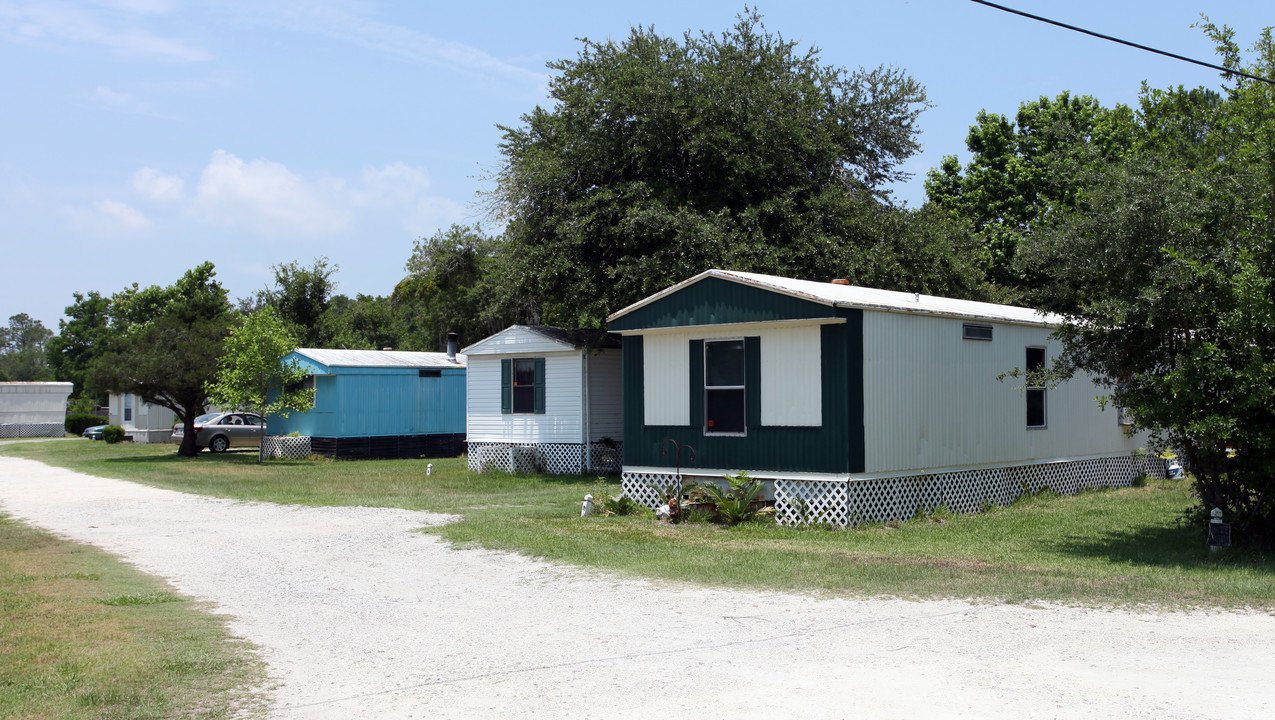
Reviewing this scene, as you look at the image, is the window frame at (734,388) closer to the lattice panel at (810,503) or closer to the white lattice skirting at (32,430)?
the lattice panel at (810,503)

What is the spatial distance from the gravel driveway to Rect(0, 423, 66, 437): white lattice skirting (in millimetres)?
49645

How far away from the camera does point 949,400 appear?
14.4 meters

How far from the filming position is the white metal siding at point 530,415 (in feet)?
73.5

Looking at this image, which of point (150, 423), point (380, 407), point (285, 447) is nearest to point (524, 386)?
point (380, 407)

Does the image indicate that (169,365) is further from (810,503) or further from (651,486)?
(810,503)

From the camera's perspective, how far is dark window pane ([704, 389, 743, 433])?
550 inches

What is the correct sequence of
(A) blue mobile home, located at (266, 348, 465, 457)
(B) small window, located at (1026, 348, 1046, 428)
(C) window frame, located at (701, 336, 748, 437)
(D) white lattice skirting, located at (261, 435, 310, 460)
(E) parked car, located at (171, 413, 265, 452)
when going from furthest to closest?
(E) parked car, located at (171, 413, 265, 452) < (D) white lattice skirting, located at (261, 435, 310, 460) < (A) blue mobile home, located at (266, 348, 465, 457) < (B) small window, located at (1026, 348, 1046, 428) < (C) window frame, located at (701, 336, 748, 437)

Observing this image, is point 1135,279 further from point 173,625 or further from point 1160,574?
point 173,625

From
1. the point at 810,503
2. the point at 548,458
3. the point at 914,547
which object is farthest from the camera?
the point at 548,458

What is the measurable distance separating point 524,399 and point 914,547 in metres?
13.3

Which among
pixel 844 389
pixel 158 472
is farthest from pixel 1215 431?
pixel 158 472

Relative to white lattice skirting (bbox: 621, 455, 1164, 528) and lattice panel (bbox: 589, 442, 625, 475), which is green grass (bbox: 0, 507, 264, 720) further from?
lattice panel (bbox: 589, 442, 625, 475)

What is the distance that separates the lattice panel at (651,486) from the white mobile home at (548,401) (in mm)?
7105

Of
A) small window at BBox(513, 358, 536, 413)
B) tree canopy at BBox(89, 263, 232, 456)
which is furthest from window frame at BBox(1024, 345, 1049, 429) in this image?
tree canopy at BBox(89, 263, 232, 456)
